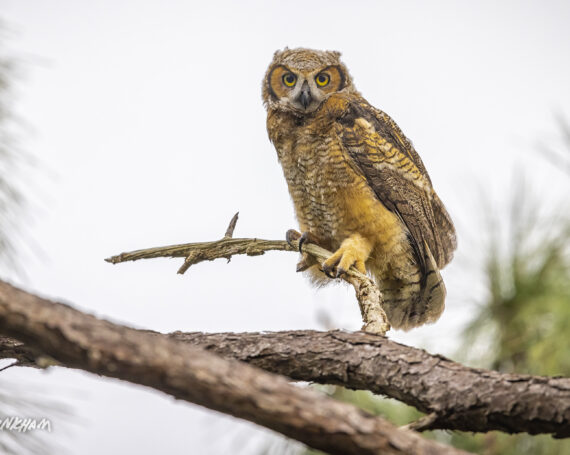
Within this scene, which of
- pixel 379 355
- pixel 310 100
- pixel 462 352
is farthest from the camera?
pixel 462 352

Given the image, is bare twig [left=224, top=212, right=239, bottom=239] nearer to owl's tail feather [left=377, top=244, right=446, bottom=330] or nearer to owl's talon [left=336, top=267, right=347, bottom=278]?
owl's talon [left=336, top=267, right=347, bottom=278]

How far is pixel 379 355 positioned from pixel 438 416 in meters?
0.19

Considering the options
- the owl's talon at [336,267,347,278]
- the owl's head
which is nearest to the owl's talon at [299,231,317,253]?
the owl's talon at [336,267,347,278]

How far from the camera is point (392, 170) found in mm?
2490

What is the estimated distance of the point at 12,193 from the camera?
256 cm

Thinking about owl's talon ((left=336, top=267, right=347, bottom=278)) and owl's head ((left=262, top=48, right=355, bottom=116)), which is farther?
owl's head ((left=262, top=48, right=355, bottom=116))

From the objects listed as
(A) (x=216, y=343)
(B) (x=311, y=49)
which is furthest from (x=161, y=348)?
(B) (x=311, y=49)

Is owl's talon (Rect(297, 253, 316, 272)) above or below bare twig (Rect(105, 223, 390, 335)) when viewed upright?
above

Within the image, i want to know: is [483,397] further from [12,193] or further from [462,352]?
[462,352]

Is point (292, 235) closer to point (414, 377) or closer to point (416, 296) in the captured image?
point (416, 296)

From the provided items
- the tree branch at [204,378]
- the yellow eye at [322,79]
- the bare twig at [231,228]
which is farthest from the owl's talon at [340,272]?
the tree branch at [204,378]

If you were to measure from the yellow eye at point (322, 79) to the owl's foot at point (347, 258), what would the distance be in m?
0.71

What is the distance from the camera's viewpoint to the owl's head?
8.45ft

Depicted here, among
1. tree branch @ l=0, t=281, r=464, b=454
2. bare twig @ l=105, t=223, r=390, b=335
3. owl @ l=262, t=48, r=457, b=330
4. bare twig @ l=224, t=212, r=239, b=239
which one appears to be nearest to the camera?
tree branch @ l=0, t=281, r=464, b=454
